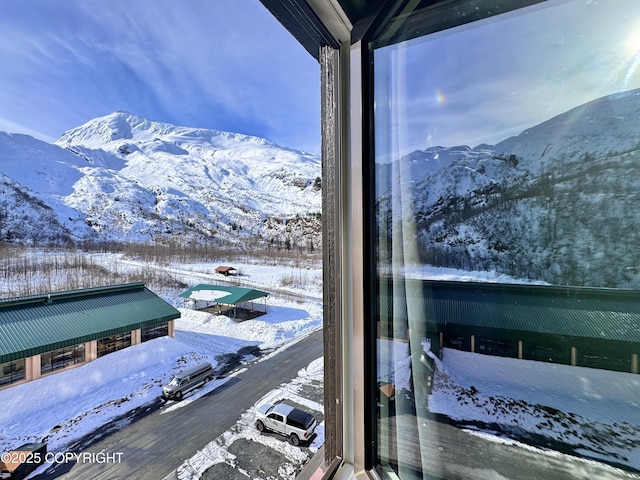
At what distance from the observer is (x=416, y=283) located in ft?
2.10

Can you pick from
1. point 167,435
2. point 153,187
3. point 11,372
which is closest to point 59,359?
point 11,372

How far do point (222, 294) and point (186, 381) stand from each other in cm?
87

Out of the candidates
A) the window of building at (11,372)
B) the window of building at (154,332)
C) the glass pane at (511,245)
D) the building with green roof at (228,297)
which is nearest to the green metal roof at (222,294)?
the building with green roof at (228,297)

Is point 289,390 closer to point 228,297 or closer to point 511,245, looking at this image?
point 228,297

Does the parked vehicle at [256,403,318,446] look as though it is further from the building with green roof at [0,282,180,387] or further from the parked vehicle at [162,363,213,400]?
the building with green roof at [0,282,180,387]

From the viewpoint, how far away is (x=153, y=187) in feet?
4.95

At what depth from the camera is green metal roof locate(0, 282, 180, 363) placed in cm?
103

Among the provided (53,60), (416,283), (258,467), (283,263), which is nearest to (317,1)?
(416,283)

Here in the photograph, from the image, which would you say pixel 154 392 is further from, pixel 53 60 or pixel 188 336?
pixel 53 60

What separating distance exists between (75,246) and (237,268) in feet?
3.72

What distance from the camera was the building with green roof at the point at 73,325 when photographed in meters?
1.01

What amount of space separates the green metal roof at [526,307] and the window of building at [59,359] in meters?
1.39

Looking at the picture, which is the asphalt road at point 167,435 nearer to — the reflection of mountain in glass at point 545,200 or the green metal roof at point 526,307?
the green metal roof at point 526,307

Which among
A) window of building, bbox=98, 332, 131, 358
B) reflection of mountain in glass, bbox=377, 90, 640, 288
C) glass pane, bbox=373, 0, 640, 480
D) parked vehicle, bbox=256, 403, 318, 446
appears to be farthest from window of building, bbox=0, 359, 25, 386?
reflection of mountain in glass, bbox=377, 90, 640, 288
